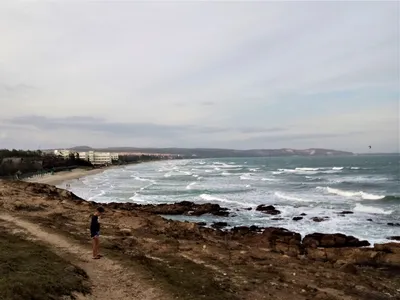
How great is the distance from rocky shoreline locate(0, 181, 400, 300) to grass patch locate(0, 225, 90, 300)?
2610 millimetres

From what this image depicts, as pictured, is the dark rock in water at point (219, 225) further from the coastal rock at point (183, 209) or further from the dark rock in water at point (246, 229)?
the coastal rock at point (183, 209)

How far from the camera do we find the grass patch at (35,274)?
8633mm

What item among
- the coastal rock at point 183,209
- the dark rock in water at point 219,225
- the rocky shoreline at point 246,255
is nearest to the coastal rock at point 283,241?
the rocky shoreline at point 246,255

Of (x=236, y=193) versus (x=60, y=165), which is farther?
(x=60, y=165)

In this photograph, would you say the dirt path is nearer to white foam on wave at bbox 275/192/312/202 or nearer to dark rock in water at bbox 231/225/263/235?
dark rock in water at bbox 231/225/263/235

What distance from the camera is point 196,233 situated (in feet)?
71.9

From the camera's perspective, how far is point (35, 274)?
9.89 meters

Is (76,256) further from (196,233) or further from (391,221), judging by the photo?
(391,221)

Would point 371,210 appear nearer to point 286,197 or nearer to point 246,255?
point 286,197

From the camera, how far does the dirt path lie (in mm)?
10211

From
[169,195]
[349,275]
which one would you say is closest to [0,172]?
[169,195]

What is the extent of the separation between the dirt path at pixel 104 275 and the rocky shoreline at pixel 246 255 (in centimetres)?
98

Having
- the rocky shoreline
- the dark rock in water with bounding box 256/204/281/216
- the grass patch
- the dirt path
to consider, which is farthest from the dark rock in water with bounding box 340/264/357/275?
the dark rock in water with bounding box 256/204/281/216

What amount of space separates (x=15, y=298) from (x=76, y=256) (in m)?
5.14
